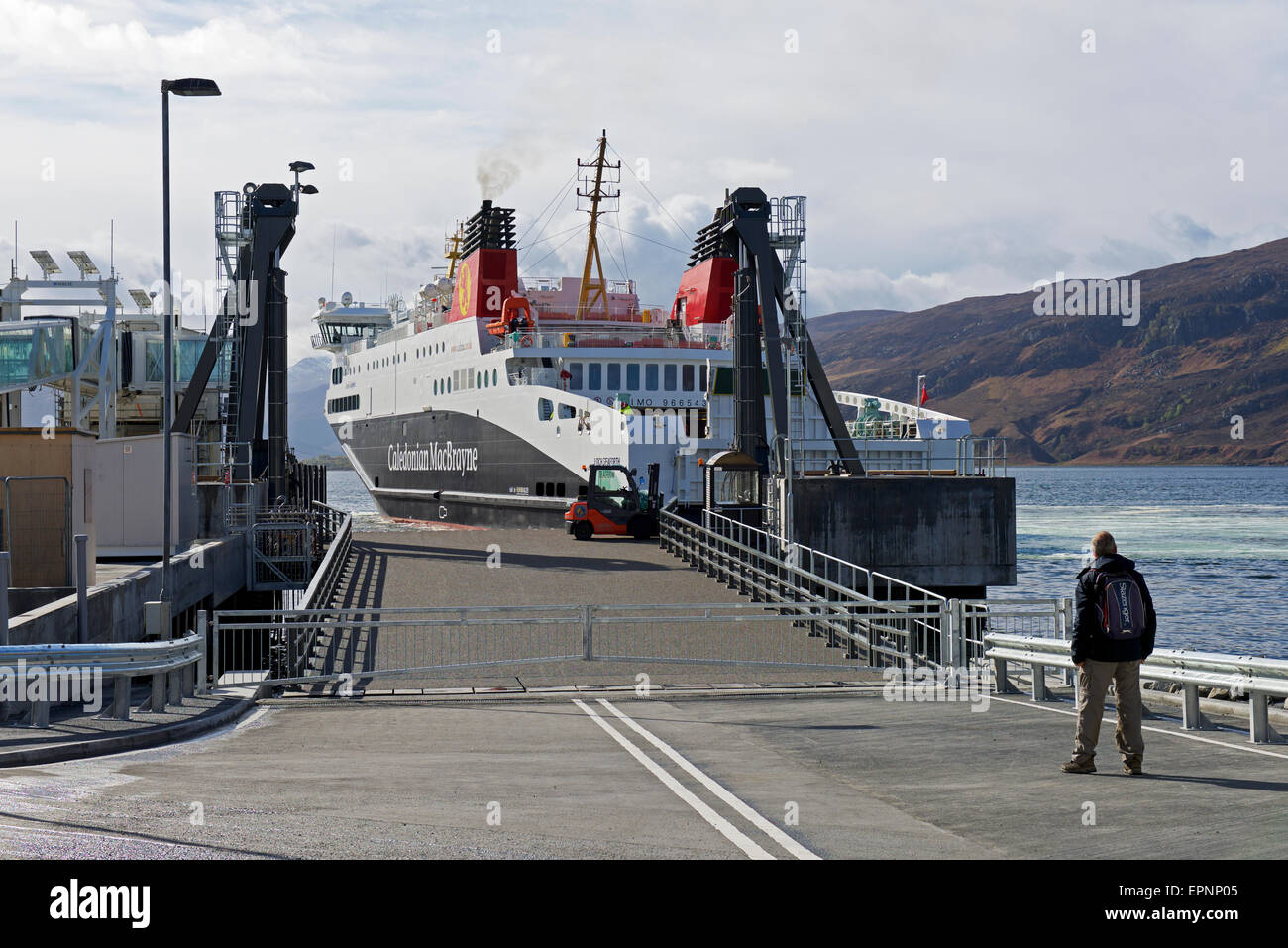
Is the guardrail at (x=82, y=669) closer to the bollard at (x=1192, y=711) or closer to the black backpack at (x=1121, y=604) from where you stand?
the black backpack at (x=1121, y=604)

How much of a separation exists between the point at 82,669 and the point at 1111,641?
8.88m

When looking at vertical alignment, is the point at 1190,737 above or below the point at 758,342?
below

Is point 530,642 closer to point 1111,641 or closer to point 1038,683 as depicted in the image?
point 1038,683

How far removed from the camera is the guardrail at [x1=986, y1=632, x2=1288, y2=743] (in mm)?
11141

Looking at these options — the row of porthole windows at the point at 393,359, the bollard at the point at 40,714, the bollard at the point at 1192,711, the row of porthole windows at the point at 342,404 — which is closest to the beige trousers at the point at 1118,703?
the bollard at the point at 1192,711

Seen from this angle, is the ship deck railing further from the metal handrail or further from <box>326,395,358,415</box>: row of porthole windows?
the metal handrail

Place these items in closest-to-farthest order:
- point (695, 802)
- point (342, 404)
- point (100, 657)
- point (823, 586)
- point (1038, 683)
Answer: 1. point (695, 802)
2. point (100, 657)
3. point (1038, 683)
4. point (823, 586)
5. point (342, 404)

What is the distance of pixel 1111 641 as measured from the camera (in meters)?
10.1

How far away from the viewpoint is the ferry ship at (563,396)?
1635 inches

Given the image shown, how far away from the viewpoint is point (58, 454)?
75.5ft

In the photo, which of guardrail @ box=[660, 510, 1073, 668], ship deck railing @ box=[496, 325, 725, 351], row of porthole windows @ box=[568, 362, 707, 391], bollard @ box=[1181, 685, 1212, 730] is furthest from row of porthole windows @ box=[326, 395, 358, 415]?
bollard @ box=[1181, 685, 1212, 730]

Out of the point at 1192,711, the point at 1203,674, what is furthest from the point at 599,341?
the point at 1203,674

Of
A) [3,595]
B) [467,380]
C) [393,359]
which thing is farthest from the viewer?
[393,359]
